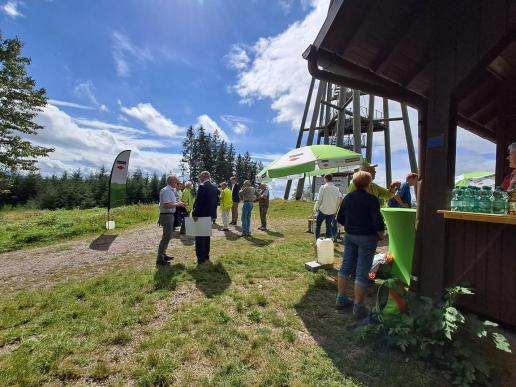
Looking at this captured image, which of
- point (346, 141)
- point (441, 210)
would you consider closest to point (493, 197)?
point (441, 210)

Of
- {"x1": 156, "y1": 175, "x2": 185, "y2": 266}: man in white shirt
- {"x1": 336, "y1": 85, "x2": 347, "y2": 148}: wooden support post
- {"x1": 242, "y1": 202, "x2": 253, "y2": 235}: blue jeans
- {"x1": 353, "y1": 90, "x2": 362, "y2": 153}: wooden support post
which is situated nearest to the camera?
{"x1": 156, "y1": 175, "x2": 185, "y2": 266}: man in white shirt

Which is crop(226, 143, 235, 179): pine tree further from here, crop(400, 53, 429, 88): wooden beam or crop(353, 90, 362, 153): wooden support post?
crop(400, 53, 429, 88): wooden beam

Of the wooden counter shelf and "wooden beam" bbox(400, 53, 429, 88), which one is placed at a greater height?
"wooden beam" bbox(400, 53, 429, 88)

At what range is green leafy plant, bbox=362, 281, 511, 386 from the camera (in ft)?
8.70

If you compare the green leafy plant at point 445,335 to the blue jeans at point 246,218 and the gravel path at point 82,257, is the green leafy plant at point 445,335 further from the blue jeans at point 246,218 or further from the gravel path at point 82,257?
the blue jeans at point 246,218

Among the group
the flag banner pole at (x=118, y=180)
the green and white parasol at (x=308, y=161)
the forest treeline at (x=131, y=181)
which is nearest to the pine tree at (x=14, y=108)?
the flag banner pole at (x=118, y=180)

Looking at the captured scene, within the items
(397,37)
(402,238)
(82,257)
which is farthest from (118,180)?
(397,37)

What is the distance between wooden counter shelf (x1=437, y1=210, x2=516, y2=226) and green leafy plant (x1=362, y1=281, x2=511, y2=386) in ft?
2.42

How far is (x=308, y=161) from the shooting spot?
603cm

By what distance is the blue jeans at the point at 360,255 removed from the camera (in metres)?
3.83

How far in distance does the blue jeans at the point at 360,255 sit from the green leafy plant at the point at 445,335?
0.57m

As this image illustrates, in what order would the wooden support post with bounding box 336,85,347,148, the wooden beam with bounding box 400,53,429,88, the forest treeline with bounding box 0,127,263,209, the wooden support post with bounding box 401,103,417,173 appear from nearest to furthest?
the wooden beam with bounding box 400,53,429,88
the wooden support post with bounding box 336,85,347,148
the wooden support post with bounding box 401,103,417,173
the forest treeline with bounding box 0,127,263,209

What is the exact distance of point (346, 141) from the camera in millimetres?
24156

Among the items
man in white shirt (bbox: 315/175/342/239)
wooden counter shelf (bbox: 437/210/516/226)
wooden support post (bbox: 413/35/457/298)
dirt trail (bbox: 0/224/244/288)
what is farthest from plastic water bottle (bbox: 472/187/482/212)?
dirt trail (bbox: 0/224/244/288)
